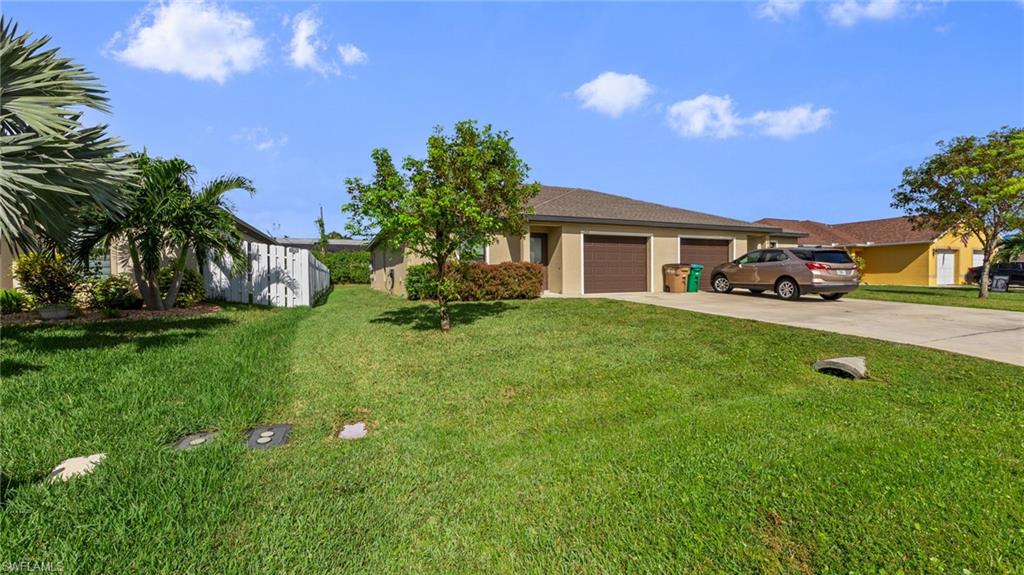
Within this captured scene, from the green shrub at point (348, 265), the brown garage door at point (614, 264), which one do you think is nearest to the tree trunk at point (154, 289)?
the brown garage door at point (614, 264)

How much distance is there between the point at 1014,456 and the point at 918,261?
101ft

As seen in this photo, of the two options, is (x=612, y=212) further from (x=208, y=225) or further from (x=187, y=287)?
(x=187, y=287)

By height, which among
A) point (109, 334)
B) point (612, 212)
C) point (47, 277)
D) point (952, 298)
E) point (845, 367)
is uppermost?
point (612, 212)

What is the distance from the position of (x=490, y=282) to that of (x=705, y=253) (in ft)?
31.8

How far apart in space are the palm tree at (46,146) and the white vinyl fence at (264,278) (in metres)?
5.33

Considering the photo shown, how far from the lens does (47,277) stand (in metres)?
8.27

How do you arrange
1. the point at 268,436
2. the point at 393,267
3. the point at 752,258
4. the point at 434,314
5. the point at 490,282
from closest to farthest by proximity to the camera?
the point at 268,436 → the point at 434,314 → the point at 490,282 → the point at 752,258 → the point at 393,267

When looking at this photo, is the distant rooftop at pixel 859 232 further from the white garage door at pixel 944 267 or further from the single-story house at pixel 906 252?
the white garage door at pixel 944 267

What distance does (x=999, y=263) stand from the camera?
2138 centimetres

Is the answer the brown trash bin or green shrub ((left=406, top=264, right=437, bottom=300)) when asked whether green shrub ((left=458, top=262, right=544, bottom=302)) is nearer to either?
A: green shrub ((left=406, top=264, right=437, bottom=300))

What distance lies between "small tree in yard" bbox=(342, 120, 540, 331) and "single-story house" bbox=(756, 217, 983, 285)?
74.3ft

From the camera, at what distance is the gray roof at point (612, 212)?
1385 centimetres

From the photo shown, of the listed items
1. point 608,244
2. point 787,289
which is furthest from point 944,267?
point 608,244

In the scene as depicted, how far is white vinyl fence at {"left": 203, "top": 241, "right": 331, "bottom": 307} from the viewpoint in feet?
37.6
